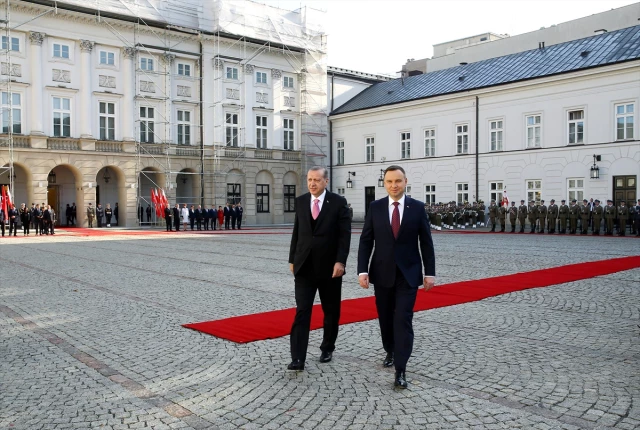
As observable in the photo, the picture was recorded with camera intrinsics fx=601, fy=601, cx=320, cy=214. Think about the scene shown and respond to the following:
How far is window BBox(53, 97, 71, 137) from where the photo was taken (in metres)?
37.0

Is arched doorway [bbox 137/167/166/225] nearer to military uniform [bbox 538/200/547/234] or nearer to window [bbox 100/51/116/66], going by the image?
window [bbox 100/51/116/66]

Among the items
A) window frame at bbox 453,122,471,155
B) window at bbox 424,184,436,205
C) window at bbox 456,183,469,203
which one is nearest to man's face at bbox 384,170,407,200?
window at bbox 456,183,469,203

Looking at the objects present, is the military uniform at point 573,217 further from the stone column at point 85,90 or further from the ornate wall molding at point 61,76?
the ornate wall molding at point 61,76

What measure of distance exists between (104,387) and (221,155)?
3900 cm

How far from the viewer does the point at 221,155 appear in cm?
4366

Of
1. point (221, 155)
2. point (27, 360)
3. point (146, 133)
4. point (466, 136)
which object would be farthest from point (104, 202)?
point (27, 360)

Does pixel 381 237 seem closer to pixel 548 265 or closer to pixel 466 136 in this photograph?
pixel 548 265

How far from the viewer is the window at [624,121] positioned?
31312mm

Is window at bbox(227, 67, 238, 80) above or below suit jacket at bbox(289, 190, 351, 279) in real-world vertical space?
above

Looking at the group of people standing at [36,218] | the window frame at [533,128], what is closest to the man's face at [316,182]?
the group of people standing at [36,218]

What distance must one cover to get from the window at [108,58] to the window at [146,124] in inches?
134

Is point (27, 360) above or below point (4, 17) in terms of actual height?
below

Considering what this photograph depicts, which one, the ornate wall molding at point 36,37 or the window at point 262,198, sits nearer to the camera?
the ornate wall molding at point 36,37

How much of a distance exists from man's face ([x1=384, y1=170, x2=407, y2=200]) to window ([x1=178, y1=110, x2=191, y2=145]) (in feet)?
127
